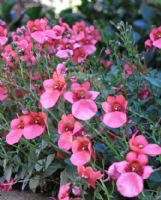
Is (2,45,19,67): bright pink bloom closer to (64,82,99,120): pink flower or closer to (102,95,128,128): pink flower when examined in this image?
(64,82,99,120): pink flower

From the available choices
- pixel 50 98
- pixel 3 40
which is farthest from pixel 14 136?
pixel 3 40

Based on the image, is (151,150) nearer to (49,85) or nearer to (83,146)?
(83,146)

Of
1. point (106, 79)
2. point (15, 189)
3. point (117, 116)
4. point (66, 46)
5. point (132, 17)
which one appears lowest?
point (132, 17)

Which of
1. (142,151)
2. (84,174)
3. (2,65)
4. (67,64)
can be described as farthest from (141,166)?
(2,65)

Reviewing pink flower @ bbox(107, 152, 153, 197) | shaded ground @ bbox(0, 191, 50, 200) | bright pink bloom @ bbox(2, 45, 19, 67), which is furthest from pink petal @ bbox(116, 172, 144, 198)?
bright pink bloom @ bbox(2, 45, 19, 67)

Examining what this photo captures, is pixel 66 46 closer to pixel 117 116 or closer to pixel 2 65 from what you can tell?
pixel 2 65

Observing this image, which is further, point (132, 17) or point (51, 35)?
point (132, 17)
